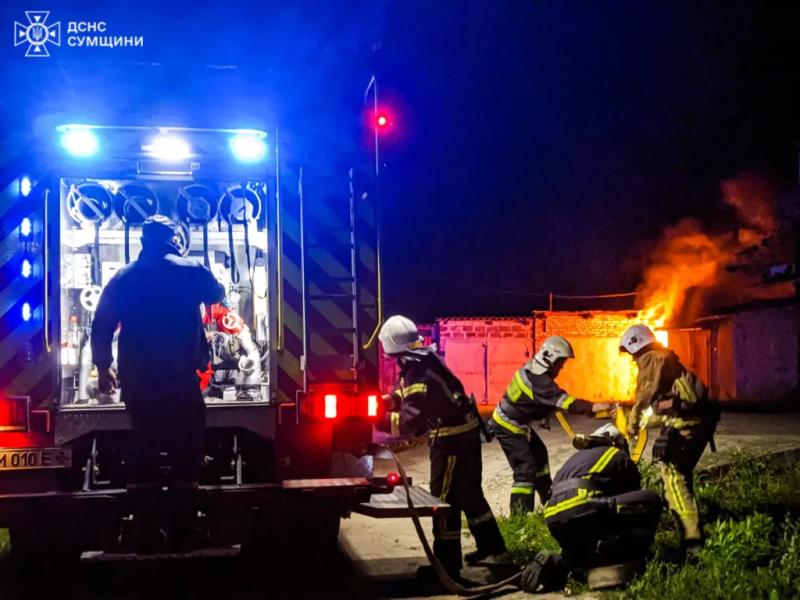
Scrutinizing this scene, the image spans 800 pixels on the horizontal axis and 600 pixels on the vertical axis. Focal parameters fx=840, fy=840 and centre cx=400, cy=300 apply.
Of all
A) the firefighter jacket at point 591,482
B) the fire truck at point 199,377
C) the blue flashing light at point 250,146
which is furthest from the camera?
the blue flashing light at point 250,146

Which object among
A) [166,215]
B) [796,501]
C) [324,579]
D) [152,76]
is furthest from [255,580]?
[796,501]

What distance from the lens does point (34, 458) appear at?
4941 mm

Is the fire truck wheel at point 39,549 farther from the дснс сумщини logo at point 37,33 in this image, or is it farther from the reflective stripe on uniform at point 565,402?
the reflective stripe on uniform at point 565,402

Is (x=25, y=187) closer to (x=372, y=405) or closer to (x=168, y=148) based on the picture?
(x=168, y=148)

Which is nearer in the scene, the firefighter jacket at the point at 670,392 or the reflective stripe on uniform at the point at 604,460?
the reflective stripe on uniform at the point at 604,460

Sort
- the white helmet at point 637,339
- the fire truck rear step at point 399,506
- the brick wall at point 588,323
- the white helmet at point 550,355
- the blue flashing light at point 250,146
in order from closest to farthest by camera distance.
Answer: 1. the fire truck rear step at point 399,506
2. the blue flashing light at point 250,146
3. the white helmet at point 637,339
4. the white helmet at point 550,355
5. the brick wall at point 588,323

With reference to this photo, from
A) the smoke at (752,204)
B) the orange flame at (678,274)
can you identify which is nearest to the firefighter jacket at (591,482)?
the orange flame at (678,274)

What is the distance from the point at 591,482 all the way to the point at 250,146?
9.79ft

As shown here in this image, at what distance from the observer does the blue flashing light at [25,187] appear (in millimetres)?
5169

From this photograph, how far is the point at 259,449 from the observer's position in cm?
539

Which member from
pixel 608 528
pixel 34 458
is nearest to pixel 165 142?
pixel 34 458

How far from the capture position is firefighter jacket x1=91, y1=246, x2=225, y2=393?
15.6ft

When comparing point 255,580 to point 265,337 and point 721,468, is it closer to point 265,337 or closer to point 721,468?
point 265,337

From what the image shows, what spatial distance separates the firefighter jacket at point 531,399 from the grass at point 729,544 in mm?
840
